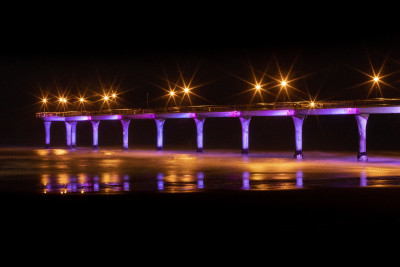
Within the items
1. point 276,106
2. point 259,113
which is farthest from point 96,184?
point 259,113

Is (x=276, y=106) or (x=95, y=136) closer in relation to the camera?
(x=276, y=106)

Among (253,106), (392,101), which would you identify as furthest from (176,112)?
(392,101)

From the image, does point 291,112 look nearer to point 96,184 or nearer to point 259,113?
point 259,113

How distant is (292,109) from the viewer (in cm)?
5831

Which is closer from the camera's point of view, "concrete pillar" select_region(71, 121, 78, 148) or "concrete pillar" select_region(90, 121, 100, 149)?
"concrete pillar" select_region(90, 121, 100, 149)

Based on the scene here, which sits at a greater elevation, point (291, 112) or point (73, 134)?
point (73, 134)

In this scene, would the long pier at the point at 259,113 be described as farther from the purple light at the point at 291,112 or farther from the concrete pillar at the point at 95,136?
the concrete pillar at the point at 95,136

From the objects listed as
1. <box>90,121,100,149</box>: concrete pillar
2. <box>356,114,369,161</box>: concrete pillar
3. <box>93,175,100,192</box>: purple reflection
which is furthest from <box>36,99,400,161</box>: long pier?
<box>93,175,100,192</box>: purple reflection

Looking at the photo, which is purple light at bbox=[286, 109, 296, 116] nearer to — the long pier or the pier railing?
the long pier

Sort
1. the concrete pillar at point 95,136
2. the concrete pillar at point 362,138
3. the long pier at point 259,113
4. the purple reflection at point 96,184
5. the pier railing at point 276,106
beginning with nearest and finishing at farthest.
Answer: the purple reflection at point 96,184
the concrete pillar at point 362,138
the long pier at point 259,113
the pier railing at point 276,106
the concrete pillar at point 95,136

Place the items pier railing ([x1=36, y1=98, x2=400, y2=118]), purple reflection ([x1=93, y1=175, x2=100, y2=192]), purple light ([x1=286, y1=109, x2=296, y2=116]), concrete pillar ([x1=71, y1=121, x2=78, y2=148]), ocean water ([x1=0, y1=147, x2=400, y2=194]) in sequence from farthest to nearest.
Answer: concrete pillar ([x1=71, y1=121, x2=78, y2=148]) < purple light ([x1=286, y1=109, x2=296, y2=116]) < pier railing ([x1=36, y1=98, x2=400, y2=118]) < ocean water ([x1=0, y1=147, x2=400, y2=194]) < purple reflection ([x1=93, y1=175, x2=100, y2=192])

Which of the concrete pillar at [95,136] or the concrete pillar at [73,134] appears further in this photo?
the concrete pillar at [73,134]

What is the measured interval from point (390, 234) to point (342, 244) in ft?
4.57

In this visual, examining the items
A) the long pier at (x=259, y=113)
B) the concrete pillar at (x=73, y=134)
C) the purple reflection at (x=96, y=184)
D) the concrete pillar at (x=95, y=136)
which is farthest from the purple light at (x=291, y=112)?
the concrete pillar at (x=73, y=134)
